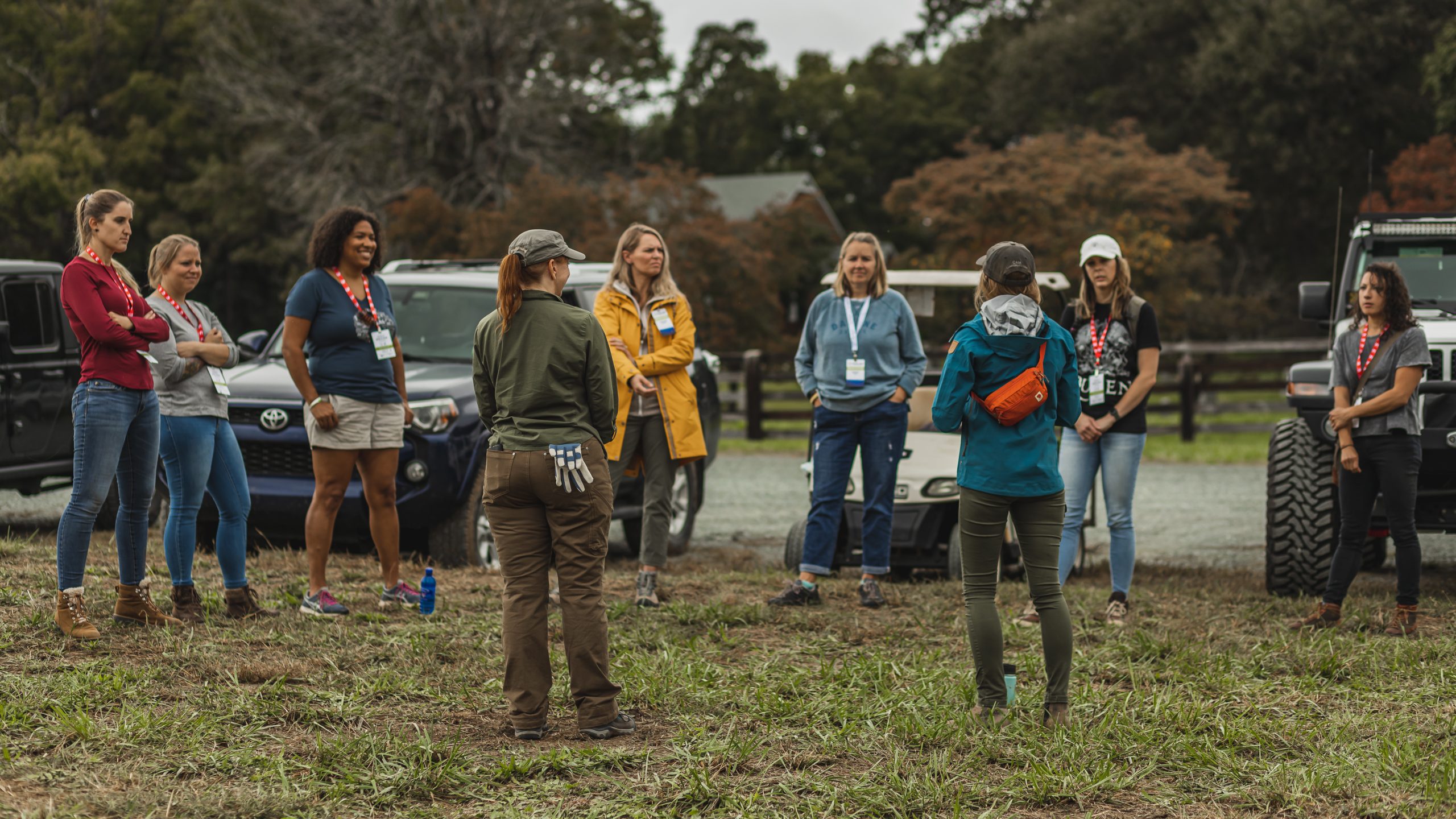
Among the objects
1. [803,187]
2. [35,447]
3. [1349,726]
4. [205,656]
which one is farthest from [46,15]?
[1349,726]

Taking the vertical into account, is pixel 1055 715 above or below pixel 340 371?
below

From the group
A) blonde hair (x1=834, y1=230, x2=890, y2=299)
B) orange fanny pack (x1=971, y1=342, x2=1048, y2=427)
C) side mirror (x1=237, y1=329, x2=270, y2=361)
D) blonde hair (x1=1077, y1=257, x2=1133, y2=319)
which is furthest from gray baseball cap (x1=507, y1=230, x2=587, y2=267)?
side mirror (x1=237, y1=329, x2=270, y2=361)

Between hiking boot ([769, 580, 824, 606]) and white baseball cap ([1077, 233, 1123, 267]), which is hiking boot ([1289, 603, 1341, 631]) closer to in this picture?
white baseball cap ([1077, 233, 1123, 267])

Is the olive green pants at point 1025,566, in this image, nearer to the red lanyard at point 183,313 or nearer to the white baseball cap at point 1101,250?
the white baseball cap at point 1101,250

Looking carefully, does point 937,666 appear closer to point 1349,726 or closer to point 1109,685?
point 1109,685

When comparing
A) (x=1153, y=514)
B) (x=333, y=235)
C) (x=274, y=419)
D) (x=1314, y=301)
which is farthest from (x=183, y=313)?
(x=1153, y=514)

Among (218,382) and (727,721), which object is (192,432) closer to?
(218,382)

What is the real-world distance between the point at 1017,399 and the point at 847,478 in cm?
272

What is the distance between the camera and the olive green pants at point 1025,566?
4879mm

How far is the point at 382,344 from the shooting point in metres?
6.55

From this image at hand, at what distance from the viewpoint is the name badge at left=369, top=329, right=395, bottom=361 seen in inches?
257

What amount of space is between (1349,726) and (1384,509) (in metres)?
2.45

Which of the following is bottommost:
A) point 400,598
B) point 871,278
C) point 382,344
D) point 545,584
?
point 400,598

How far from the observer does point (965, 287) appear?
356 inches
